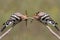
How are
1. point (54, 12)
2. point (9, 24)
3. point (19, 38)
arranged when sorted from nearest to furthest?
point (9, 24) < point (19, 38) < point (54, 12)

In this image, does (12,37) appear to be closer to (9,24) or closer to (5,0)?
(5,0)

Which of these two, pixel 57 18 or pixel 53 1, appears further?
pixel 53 1

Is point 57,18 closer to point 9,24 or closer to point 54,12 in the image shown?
point 54,12

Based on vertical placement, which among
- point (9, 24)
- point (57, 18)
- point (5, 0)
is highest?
point (5, 0)

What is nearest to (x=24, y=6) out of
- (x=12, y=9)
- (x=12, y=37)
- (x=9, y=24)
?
(x=12, y=9)

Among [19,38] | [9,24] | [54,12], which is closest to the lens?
[9,24]

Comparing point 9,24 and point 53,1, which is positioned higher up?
point 53,1
